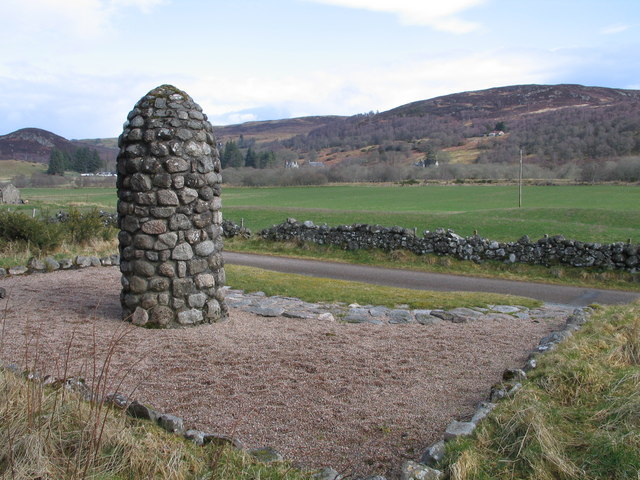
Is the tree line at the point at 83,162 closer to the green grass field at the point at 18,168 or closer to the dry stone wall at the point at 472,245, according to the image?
the green grass field at the point at 18,168

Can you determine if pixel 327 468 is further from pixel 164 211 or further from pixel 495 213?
pixel 495 213

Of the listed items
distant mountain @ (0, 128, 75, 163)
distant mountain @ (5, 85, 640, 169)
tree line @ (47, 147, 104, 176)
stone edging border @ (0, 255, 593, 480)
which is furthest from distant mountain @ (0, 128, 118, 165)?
stone edging border @ (0, 255, 593, 480)

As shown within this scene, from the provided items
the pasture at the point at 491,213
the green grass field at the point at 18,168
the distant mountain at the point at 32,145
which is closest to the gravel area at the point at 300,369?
the pasture at the point at 491,213

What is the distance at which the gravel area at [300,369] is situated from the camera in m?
5.40

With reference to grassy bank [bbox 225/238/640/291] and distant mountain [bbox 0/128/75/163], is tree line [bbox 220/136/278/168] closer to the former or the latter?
distant mountain [bbox 0/128/75/163]

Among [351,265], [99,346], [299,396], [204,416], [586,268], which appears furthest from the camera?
[351,265]

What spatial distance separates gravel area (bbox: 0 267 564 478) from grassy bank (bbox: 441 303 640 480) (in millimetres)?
628

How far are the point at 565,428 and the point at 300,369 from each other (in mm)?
3363

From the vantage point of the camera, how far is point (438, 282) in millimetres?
17625

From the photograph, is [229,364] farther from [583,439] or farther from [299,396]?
[583,439]

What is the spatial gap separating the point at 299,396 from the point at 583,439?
119 inches

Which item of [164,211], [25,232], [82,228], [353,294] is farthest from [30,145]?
[164,211]

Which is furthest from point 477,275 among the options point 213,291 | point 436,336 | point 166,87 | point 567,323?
point 166,87

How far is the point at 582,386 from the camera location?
6070mm
